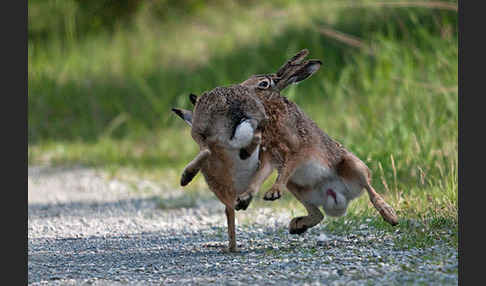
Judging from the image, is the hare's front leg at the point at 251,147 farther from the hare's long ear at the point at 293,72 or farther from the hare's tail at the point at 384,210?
the hare's tail at the point at 384,210

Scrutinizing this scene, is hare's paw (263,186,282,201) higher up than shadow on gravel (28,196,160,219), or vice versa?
hare's paw (263,186,282,201)

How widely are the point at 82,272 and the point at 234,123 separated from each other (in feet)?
4.16

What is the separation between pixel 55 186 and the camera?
29.7 ft

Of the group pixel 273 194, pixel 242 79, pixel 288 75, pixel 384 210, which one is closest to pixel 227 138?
pixel 273 194

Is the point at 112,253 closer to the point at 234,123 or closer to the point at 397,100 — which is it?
the point at 234,123

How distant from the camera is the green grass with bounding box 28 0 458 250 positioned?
24.4ft

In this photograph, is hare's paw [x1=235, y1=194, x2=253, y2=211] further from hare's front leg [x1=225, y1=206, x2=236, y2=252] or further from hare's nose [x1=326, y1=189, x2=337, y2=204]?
hare's nose [x1=326, y1=189, x2=337, y2=204]

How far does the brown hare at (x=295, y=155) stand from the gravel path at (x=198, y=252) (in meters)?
0.31

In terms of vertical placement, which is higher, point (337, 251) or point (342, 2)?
point (342, 2)

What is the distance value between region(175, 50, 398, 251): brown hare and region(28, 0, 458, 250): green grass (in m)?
0.59

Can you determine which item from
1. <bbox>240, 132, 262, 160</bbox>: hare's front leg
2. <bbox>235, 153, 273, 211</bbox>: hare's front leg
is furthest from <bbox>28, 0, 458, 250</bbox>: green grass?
<bbox>240, 132, 262, 160</bbox>: hare's front leg

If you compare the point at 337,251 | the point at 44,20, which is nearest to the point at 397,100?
the point at 337,251

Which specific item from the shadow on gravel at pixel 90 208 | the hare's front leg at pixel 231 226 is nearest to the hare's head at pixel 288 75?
the hare's front leg at pixel 231 226

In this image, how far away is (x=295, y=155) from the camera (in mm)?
5293
